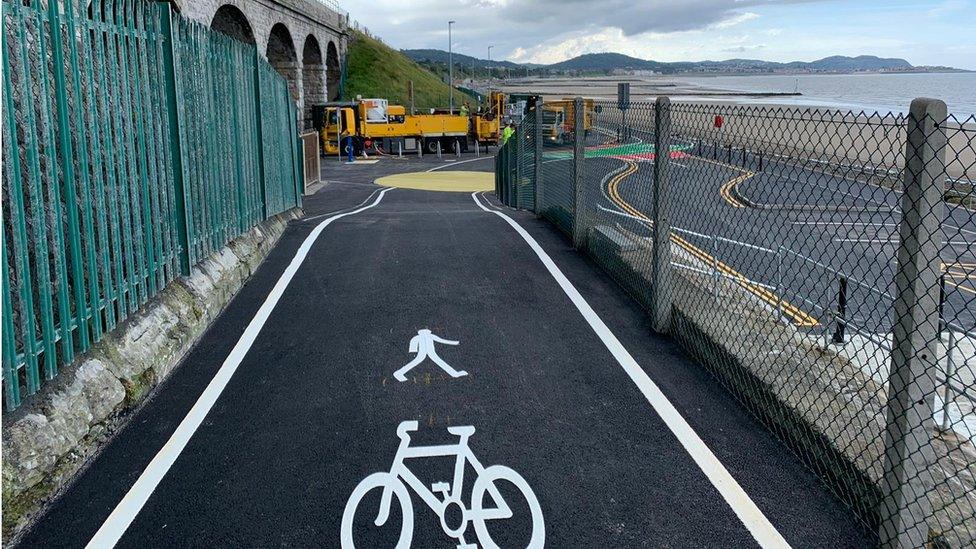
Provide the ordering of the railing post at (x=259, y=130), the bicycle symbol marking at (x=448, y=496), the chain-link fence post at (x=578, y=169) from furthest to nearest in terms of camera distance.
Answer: the railing post at (x=259, y=130) < the chain-link fence post at (x=578, y=169) < the bicycle symbol marking at (x=448, y=496)

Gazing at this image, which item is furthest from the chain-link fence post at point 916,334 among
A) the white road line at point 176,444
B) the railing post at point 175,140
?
the railing post at point 175,140

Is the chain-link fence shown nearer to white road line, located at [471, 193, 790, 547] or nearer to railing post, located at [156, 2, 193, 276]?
white road line, located at [471, 193, 790, 547]

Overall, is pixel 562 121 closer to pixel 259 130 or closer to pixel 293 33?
pixel 259 130

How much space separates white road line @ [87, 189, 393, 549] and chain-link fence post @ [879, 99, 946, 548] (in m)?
3.70

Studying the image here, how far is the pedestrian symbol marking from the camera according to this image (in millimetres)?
6184

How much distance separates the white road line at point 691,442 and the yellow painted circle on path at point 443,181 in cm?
2115

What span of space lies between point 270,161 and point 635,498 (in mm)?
8471

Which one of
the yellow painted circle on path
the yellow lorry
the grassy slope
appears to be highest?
the grassy slope

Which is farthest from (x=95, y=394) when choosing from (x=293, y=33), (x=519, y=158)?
(x=293, y=33)

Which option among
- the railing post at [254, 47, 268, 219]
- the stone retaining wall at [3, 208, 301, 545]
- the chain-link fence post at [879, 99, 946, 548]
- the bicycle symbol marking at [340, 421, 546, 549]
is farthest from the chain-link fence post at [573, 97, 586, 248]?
the chain-link fence post at [879, 99, 946, 548]

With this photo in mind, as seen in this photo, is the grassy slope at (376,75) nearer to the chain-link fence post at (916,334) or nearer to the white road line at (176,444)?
the white road line at (176,444)

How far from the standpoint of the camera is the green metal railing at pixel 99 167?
4.41 metres

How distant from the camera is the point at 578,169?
9812 mm

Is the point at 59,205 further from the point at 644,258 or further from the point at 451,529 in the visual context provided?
the point at 644,258
